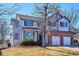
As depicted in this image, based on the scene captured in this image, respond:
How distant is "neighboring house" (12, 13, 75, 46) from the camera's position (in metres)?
2.62

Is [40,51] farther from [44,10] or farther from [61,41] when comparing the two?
[44,10]

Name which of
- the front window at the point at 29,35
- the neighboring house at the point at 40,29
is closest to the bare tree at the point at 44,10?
the neighboring house at the point at 40,29

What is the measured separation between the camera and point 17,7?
2.62m

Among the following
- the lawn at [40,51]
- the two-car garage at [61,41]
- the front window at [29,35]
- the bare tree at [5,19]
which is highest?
the bare tree at [5,19]

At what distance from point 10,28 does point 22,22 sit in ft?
0.48

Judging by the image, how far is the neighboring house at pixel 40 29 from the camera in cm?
262

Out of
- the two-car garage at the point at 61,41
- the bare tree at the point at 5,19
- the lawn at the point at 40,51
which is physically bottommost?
the lawn at the point at 40,51

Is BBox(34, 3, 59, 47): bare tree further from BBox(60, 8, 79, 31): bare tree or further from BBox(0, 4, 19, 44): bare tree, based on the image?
BBox(0, 4, 19, 44): bare tree

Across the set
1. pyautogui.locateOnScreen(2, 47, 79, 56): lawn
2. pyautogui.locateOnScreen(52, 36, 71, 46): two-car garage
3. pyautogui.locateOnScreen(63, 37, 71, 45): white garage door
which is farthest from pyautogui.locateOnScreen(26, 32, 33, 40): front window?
pyautogui.locateOnScreen(63, 37, 71, 45): white garage door

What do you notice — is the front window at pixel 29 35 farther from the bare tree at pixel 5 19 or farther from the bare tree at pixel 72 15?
the bare tree at pixel 72 15

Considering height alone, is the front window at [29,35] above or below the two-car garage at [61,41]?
above

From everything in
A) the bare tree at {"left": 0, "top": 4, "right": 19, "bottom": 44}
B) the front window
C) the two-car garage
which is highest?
the bare tree at {"left": 0, "top": 4, "right": 19, "bottom": 44}

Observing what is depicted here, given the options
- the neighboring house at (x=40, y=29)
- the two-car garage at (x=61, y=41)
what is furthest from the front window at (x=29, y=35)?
the two-car garage at (x=61, y=41)

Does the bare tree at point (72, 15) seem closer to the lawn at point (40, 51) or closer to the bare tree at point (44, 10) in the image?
the bare tree at point (44, 10)
